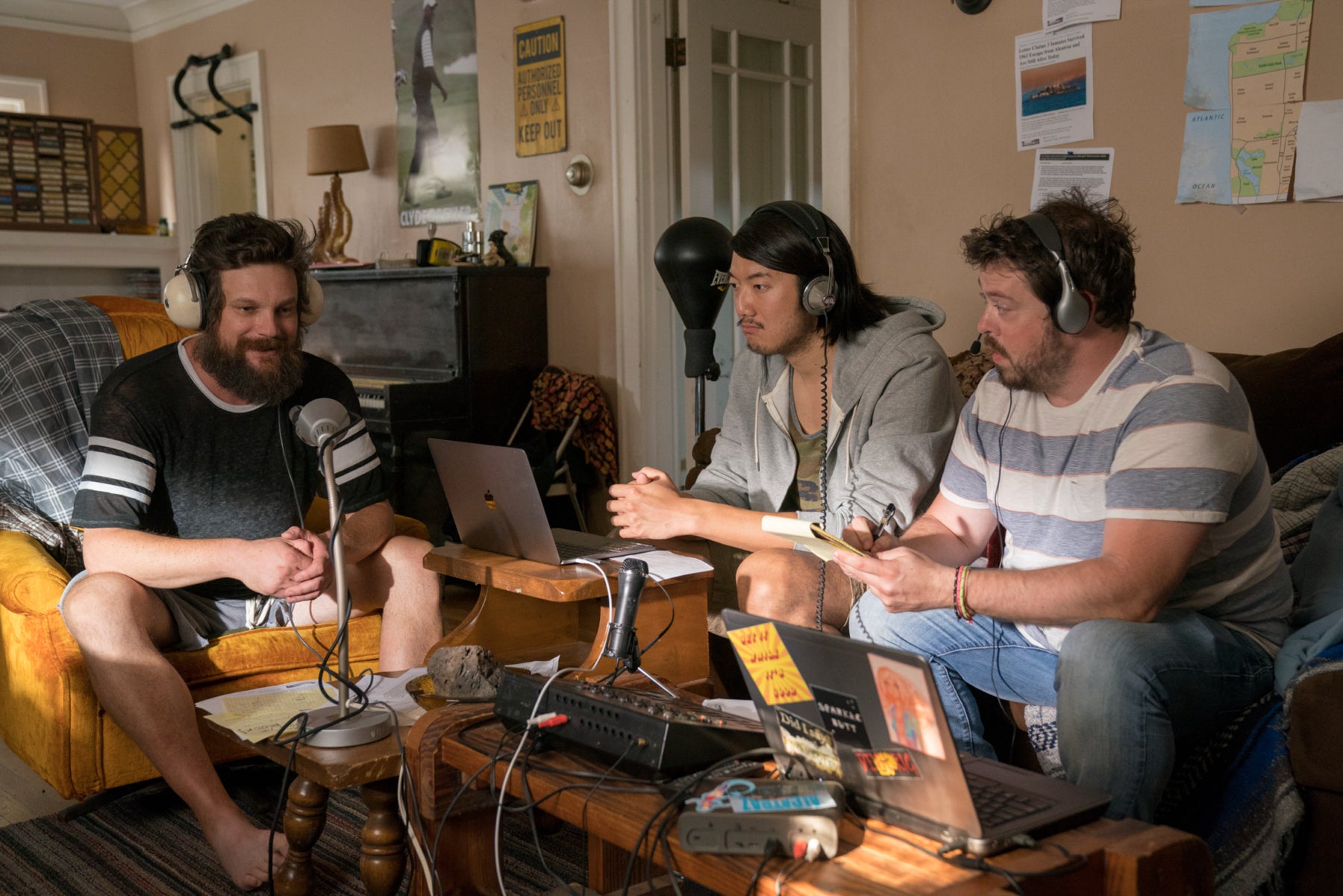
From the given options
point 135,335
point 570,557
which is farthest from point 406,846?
point 135,335

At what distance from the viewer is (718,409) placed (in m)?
4.55

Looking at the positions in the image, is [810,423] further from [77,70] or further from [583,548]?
[77,70]

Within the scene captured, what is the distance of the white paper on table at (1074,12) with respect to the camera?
2.81 m

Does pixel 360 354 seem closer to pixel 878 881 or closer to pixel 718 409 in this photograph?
pixel 718 409

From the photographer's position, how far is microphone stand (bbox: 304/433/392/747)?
163 cm

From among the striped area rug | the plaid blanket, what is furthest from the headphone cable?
the plaid blanket

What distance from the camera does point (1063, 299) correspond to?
5.36 ft

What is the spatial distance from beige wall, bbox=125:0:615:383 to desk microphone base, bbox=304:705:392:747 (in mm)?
2769

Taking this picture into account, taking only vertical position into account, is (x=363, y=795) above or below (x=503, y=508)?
below

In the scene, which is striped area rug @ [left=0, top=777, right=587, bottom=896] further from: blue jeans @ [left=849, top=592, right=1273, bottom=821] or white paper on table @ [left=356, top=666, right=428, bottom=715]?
blue jeans @ [left=849, top=592, right=1273, bottom=821]

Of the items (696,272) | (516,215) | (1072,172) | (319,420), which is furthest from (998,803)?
(516,215)

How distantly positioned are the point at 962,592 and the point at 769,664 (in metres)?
0.51

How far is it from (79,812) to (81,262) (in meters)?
5.11

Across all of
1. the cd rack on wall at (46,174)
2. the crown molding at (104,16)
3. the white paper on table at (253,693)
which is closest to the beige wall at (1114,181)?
the white paper on table at (253,693)
